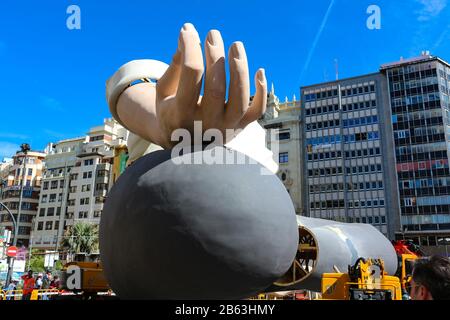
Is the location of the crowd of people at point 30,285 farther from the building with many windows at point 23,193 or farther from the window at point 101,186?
the building with many windows at point 23,193

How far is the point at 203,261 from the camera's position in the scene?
3963 mm

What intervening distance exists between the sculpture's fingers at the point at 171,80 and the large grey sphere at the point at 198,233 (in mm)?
843

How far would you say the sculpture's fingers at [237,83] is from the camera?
455 cm

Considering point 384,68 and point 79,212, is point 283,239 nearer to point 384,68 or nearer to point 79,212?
point 384,68

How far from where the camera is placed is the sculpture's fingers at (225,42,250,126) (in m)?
4.55

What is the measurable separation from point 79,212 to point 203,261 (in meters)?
73.1

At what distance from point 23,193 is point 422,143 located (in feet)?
230

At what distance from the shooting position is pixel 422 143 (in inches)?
2170

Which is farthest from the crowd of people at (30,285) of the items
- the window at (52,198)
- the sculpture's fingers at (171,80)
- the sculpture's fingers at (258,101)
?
the window at (52,198)

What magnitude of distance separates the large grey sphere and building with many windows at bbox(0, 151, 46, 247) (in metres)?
81.1

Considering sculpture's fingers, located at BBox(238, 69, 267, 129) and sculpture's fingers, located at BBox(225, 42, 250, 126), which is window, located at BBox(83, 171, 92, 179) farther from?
sculpture's fingers, located at BBox(225, 42, 250, 126)

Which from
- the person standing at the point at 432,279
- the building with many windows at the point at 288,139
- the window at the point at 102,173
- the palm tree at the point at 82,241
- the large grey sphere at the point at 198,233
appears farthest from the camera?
the window at the point at 102,173

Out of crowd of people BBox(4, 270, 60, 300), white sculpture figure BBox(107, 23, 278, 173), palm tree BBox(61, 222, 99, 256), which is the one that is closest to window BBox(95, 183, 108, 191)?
palm tree BBox(61, 222, 99, 256)
